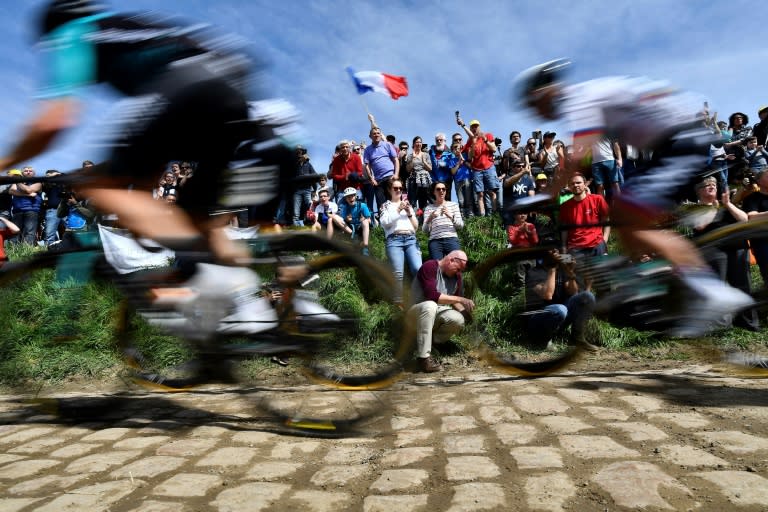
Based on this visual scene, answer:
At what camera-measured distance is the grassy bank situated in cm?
393

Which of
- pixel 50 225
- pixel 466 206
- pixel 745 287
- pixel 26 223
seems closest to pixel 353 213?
pixel 466 206

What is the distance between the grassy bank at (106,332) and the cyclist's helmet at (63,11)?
157 cm

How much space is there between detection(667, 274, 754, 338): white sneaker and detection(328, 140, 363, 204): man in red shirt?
798cm

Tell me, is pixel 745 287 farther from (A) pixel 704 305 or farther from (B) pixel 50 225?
(B) pixel 50 225

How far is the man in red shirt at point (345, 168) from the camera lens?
1139cm

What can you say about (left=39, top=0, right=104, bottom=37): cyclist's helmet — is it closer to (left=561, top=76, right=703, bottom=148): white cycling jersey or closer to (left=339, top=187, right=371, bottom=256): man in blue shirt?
(left=561, top=76, right=703, bottom=148): white cycling jersey

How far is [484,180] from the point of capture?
10992 mm

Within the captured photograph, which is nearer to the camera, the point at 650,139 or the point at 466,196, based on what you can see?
the point at 650,139

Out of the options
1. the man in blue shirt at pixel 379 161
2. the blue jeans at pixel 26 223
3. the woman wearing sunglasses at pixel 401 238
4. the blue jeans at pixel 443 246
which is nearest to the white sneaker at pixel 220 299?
the woman wearing sunglasses at pixel 401 238

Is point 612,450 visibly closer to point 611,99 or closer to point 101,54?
point 611,99

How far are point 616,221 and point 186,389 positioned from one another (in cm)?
404

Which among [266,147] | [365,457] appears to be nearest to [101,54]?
[266,147]

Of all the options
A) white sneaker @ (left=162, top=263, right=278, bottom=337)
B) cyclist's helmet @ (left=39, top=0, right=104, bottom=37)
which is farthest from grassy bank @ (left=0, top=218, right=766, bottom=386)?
cyclist's helmet @ (left=39, top=0, right=104, bottom=37)

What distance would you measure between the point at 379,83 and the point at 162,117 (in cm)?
933
